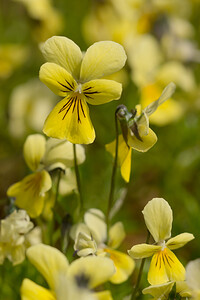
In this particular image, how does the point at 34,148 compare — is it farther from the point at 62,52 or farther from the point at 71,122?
the point at 62,52

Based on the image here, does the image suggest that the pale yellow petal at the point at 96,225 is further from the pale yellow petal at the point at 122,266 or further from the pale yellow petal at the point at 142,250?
the pale yellow petal at the point at 142,250

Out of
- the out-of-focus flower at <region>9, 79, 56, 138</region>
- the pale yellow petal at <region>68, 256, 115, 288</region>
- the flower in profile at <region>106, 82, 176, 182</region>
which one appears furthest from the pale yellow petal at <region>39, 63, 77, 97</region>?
the out-of-focus flower at <region>9, 79, 56, 138</region>

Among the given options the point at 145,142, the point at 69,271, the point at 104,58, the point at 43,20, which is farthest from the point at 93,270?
the point at 43,20

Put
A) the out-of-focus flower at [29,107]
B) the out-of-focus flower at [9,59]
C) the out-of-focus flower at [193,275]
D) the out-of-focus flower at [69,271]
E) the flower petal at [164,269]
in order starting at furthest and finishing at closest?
the out-of-focus flower at [9,59] → the out-of-focus flower at [29,107] → the flower petal at [164,269] → the out-of-focus flower at [193,275] → the out-of-focus flower at [69,271]

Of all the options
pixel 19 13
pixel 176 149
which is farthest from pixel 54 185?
pixel 19 13

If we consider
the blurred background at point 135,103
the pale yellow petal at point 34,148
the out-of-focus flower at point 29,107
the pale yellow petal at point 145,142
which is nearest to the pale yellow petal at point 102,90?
the pale yellow petal at point 145,142

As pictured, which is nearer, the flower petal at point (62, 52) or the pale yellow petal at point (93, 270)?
the pale yellow petal at point (93, 270)
